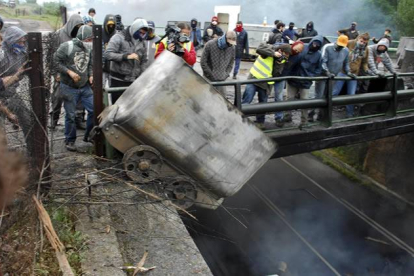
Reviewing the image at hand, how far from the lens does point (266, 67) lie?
685 cm

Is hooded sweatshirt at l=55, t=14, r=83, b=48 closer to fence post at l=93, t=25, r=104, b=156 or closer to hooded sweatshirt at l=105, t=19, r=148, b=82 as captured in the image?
hooded sweatshirt at l=105, t=19, r=148, b=82

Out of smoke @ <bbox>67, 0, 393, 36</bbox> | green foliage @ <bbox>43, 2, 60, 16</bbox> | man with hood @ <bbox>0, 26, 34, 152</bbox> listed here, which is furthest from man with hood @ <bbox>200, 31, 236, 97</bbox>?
smoke @ <bbox>67, 0, 393, 36</bbox>

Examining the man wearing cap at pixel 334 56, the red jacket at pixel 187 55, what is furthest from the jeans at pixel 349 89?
the red jacket at pixel 187 55

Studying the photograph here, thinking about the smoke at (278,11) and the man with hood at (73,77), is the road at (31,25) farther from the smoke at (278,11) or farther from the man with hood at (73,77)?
the smoke at (278,11)

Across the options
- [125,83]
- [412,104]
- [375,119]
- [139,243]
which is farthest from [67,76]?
[412,104]

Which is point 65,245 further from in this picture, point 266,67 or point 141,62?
point 266,67

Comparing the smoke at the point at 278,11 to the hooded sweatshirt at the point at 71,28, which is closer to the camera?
the hooded sweatshirt at the point at 71,28

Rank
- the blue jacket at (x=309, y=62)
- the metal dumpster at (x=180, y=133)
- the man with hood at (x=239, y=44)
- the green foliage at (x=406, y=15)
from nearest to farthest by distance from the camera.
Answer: the metal dumpster at (x=180, y=133) → the blue jacket at (x=309, y=62) → the man with hood at (x=239, y=44) → the green foliage at (x=406, y=15)

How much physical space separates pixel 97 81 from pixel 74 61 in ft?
2.57

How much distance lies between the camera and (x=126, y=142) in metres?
4.31

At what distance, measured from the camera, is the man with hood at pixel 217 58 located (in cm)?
691

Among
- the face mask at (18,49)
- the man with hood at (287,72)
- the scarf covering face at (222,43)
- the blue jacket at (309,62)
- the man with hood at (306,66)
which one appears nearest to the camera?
the face mask at (18,49)

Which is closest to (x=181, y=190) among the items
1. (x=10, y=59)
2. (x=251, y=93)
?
(x=10, y=59)

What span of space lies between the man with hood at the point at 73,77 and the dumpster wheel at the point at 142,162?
1.53 meters
